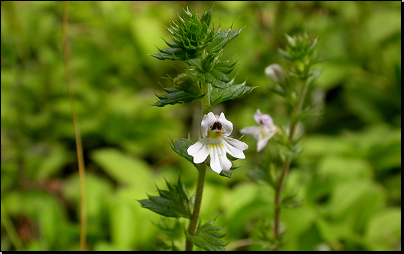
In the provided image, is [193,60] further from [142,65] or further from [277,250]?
[142,65]

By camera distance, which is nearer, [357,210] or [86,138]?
[357,210]

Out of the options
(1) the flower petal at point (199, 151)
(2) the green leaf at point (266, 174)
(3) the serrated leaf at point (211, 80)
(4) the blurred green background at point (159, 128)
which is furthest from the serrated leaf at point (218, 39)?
(4) the blurred green background at point (159, 128)

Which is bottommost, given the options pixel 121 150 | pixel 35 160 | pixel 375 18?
pixel 35 160

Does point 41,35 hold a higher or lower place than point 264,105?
higher

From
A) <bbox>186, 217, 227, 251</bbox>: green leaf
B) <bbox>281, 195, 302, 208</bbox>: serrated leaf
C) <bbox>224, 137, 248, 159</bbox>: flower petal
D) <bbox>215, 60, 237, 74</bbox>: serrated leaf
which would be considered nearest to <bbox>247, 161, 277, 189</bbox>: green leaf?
<bbox>281, 195, 302, 208</bbox>: serrated leaf

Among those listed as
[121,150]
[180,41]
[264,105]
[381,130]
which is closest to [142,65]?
[121,150]

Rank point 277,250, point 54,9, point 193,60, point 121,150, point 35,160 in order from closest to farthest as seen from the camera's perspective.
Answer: point 193,60 → point 277,250 → point 35,160 → point 121,150 → point 54,9

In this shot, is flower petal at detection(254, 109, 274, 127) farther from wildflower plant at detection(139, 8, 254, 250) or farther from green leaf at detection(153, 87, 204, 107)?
green leaf at detection(153, 87, 204, 107)

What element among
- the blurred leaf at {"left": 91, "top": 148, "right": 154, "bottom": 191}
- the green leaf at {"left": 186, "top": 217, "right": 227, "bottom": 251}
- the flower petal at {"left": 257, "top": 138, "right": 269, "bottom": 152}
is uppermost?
the blurred leaf at {"left": 91, "top": 148, "right": 154, "bottom": 191}

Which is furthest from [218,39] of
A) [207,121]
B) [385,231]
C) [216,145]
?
[385,231]
